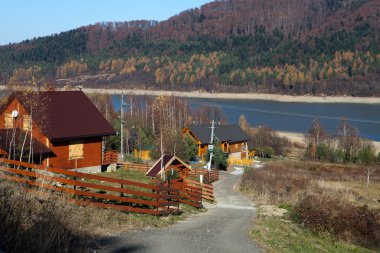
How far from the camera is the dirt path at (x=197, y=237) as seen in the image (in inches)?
358

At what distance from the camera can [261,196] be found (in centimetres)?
2195

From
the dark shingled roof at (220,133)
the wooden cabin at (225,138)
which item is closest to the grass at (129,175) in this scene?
the wooden cabin at (225,138)

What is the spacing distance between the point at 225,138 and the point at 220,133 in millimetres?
692

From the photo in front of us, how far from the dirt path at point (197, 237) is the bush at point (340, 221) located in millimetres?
1656

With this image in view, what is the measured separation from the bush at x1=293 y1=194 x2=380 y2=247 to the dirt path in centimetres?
166

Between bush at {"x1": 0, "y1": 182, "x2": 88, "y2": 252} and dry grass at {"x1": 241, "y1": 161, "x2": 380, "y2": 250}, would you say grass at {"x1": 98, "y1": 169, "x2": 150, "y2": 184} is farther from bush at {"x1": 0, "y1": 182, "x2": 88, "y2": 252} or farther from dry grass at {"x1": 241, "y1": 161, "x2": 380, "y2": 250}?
bush at {"x1": 0, "y1": 182, "x2": 88, "y2": 252}

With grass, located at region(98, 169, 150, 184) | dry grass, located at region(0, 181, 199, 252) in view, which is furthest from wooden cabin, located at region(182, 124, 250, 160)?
dry grass, located at region(0, 181, 199, 252)

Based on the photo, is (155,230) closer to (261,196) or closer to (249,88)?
(261,196)

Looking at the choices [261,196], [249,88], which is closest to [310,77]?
[249,88]

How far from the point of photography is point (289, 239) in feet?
38.2

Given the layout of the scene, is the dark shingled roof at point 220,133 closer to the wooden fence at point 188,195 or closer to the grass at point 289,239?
the wooden fence at point 188,195

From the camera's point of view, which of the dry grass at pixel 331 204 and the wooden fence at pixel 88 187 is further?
the dry grass at pixel 331 204

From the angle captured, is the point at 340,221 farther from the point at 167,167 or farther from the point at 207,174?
the point at 207,174

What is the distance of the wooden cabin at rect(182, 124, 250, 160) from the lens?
47.3 metres
